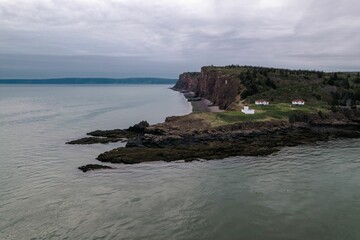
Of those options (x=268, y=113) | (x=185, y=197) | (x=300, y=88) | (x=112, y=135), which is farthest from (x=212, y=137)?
(x=300, y=88)

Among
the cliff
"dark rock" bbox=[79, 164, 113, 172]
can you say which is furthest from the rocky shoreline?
the cliff

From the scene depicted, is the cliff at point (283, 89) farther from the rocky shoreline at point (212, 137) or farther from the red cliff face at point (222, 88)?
the rocky shoreline at point (212, 137)

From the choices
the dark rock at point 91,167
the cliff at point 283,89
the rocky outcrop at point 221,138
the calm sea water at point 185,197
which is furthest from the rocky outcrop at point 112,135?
the cliff at point 283,89

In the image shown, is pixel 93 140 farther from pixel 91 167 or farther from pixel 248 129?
pixel 248 129

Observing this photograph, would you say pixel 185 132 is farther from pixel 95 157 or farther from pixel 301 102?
pixel 301 102

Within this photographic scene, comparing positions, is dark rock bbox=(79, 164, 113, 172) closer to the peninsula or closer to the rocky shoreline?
the rocky shoreline
